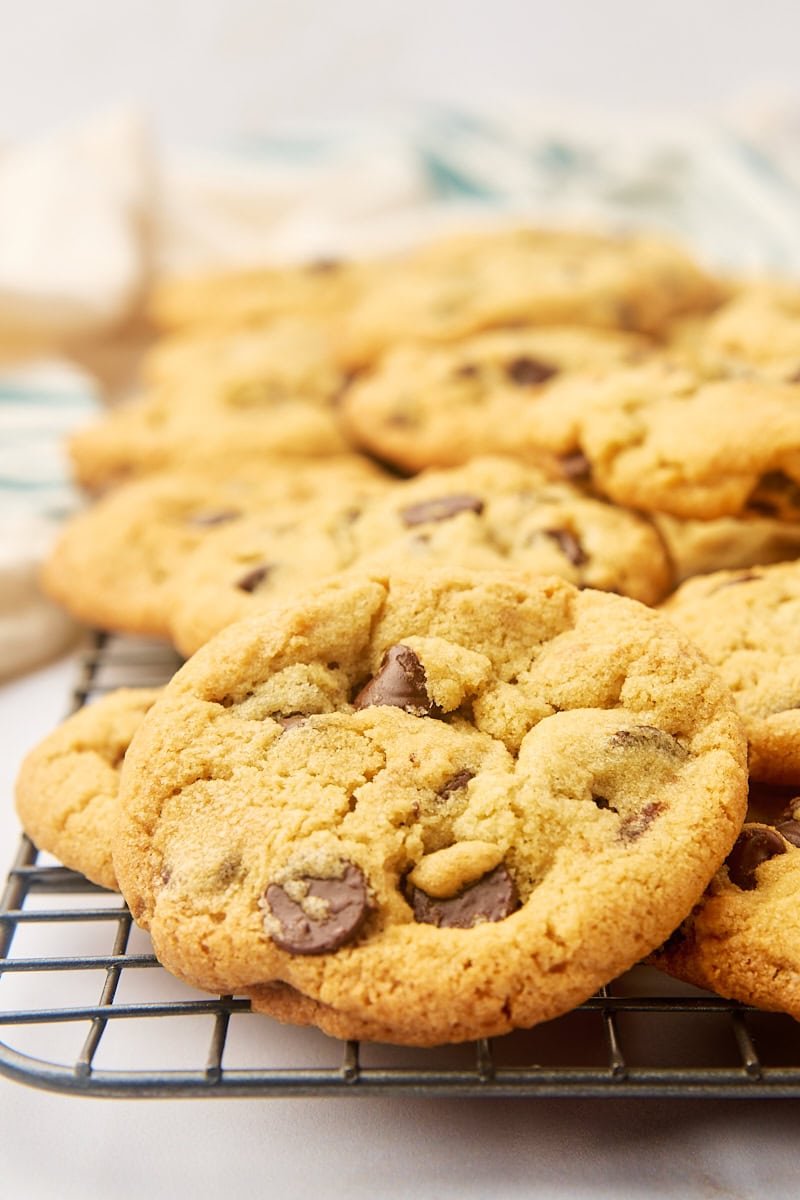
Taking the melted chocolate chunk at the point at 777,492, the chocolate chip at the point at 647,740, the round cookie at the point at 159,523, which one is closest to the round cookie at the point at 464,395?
the round cookie at the point at 159,523

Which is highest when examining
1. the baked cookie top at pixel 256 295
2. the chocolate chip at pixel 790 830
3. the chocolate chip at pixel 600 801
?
the chocolate chip at pixel 600 801

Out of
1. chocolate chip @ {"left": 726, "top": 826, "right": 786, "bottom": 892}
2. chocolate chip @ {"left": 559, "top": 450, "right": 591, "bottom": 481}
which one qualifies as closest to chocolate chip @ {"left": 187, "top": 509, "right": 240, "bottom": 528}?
chocolate chip @ {"left": 559, "top": 450, "right": 591, "bottom": 481}

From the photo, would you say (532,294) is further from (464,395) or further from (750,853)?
(750,853)

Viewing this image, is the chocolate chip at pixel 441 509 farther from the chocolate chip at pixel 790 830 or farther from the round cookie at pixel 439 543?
the chocolate chip at pixel 790 830

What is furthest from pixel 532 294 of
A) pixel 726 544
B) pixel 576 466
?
pixel 726 544

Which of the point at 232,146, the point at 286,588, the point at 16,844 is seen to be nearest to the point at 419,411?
the point at 286,588

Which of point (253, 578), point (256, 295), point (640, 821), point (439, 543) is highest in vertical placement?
point (640, 821)
